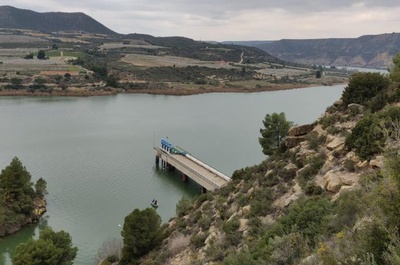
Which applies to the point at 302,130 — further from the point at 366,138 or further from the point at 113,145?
the point at 113,145

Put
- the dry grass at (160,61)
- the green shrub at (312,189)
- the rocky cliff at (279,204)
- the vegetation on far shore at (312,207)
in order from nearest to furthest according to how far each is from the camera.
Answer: the vegetation on far shore at (312,207) → the rocky cliff at (279,204) → the green shrub at (312,189) → the dry grass at (160,61)

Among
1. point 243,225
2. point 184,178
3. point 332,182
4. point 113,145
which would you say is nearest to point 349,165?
point 332,182

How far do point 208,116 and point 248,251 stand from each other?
50.3 m

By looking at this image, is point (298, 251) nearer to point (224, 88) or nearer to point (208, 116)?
point (208, 116)

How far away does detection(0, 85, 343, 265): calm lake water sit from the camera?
2497cm

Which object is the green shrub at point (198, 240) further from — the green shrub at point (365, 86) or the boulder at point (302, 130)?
the green shrub at point (365, 86)

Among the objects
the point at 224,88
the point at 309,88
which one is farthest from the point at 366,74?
the point at 309,88

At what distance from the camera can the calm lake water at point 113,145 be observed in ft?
81.9

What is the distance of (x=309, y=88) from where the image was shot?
4144 inches

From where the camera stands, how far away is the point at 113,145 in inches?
1668

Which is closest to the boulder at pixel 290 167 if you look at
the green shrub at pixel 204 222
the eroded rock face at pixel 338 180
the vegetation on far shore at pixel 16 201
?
the eroded rock face at pixel 338 180

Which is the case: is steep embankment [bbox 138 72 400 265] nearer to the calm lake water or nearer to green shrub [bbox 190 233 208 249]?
green shrub [bbox 190 233 208 249]

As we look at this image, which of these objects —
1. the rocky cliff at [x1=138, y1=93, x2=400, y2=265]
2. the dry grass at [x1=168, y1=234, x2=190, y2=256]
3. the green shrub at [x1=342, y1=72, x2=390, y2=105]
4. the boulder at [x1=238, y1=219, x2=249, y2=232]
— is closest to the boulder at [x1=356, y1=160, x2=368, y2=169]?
the rocky cliff at [x1=138, y1=93, x2=400, y2=265]

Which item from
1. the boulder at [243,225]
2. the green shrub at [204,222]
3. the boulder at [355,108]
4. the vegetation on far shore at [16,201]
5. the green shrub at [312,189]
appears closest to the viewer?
the green shrub at [312,189]
